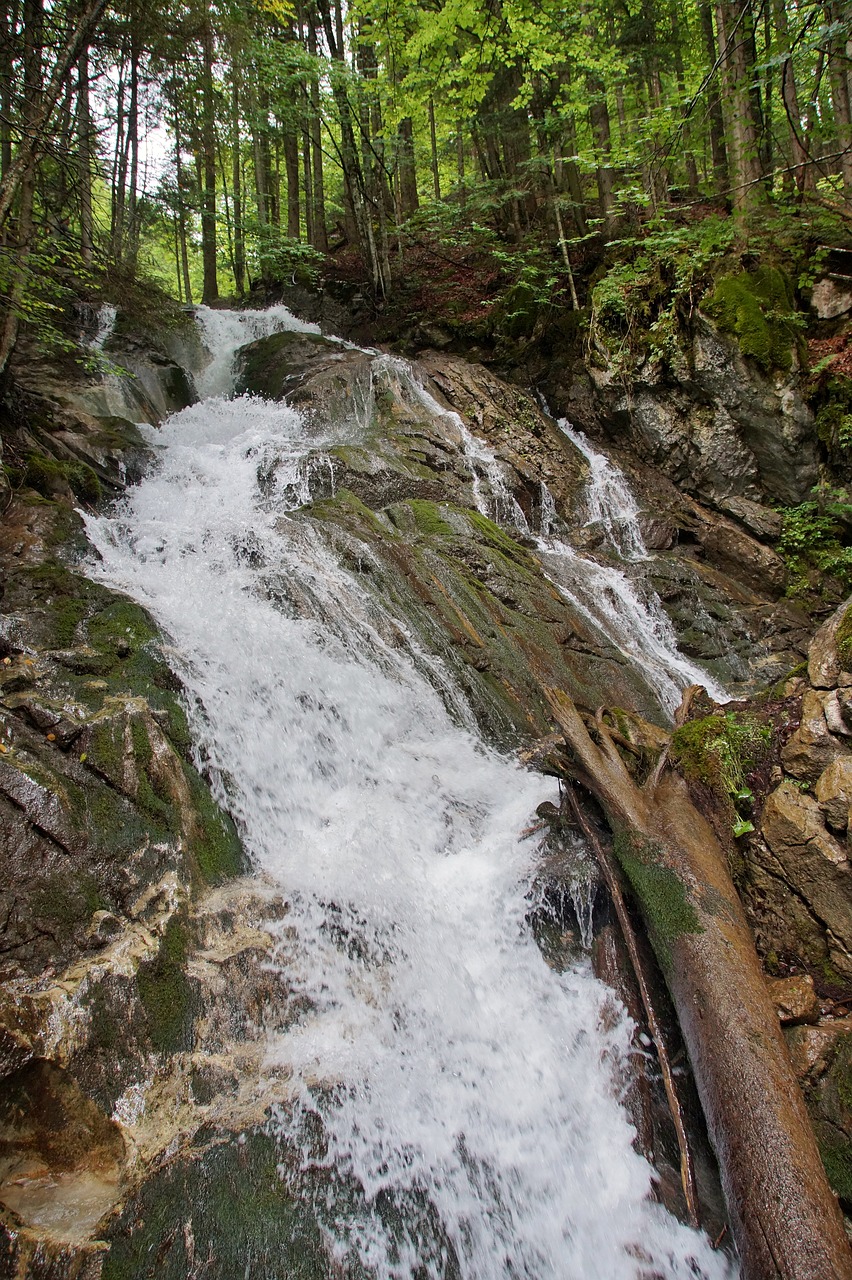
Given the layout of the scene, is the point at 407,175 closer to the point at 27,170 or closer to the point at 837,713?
the point at 27,170

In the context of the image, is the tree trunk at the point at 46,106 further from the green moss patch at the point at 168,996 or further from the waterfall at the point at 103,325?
the waterfall at the point at 103,325

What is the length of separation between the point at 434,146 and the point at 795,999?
23.4 m

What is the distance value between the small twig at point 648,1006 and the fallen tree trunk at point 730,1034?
0.14 metres

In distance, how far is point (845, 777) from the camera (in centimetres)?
341

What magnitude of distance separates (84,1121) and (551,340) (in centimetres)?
1531

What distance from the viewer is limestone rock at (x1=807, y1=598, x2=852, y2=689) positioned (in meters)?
3.93

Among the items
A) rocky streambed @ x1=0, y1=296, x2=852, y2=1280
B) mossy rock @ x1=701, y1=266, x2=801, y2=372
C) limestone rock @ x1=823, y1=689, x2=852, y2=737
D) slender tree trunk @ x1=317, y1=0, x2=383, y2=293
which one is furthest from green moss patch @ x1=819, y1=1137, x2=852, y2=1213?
slender tree trunk @ x1=317, y1=0, x2=383, y2=293

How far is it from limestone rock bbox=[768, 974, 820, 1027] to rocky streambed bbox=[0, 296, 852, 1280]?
0.04ft

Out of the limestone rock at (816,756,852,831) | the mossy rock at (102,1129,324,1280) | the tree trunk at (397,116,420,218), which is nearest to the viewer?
the mossy rock at (102,1129,324,1280)

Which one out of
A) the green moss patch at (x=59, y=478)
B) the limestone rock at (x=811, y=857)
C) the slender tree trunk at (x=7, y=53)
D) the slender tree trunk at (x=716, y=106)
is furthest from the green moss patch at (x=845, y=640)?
the slender tree trunk at (x=716, y=106)

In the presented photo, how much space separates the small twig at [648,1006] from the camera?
2730mm

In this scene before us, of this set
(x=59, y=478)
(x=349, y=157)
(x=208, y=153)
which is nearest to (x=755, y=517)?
(x=59, y=478)

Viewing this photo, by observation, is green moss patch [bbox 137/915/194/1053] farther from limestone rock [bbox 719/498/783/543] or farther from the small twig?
limestone rock [bbox 719/498/783/543]

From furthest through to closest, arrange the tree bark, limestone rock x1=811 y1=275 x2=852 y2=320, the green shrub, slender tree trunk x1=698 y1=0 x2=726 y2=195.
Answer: slender tree trunk x1=698 y1=0 x2=726 y2=195
limestone rock x1=811 y1=275 x2=852 y2=320
the green shrub
the tree bark
